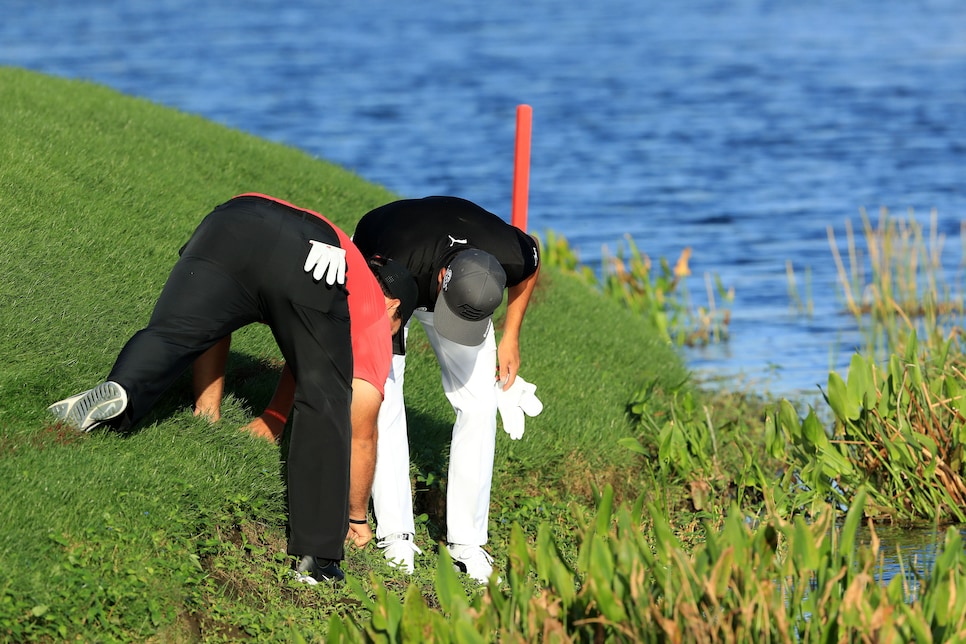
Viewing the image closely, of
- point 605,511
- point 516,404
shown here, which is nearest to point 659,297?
point 516,404

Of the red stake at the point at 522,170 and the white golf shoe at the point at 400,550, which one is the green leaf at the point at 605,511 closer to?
the white golf shoe at the point at 400,550

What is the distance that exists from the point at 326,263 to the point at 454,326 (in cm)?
67

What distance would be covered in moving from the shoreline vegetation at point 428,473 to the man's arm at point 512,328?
0.84m

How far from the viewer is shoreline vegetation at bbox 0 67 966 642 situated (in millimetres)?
4277

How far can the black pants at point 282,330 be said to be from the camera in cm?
562

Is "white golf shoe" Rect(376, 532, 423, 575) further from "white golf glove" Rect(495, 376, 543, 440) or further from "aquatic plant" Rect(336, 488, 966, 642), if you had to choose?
"aquatic plant" Rect(336, 488, 966, 642)

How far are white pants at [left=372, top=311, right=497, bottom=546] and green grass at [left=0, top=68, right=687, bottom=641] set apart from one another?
0.93ft

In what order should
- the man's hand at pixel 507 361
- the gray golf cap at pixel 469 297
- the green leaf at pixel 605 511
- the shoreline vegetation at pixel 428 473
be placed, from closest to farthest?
the shoreline vegetation at pixel 428 473 → the green leaf at pixel 605 511 → the gray golf cap at pixel 469 297 → the man's hand at pixel 507 361

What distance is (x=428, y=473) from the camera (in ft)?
24.5

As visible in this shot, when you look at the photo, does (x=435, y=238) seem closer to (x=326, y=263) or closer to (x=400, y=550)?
(x=326, y=263)

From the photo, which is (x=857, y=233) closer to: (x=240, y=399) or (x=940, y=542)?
(x=940, y=542)

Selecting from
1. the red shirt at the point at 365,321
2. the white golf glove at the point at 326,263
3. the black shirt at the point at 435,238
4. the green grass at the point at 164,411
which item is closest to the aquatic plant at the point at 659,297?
the green grass at the point at 164,411

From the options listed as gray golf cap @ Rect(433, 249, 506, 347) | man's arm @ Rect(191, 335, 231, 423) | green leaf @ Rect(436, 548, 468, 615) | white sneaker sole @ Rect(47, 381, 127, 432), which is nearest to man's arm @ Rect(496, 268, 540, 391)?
gray golf cap @ Rect(433, 249, 506, 347)

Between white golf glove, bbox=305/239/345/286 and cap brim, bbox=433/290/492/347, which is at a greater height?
white golf glove, bbox=305/239/345/286
